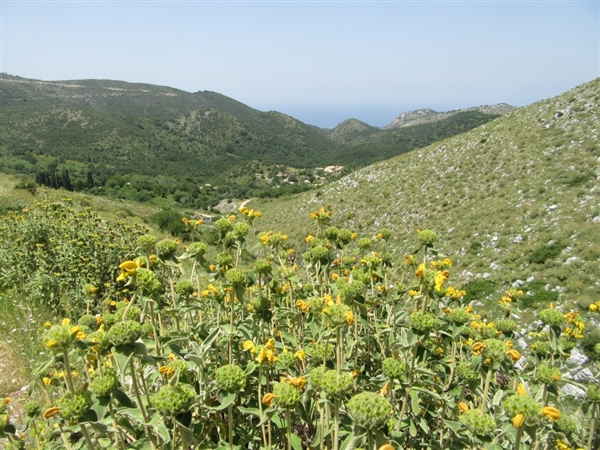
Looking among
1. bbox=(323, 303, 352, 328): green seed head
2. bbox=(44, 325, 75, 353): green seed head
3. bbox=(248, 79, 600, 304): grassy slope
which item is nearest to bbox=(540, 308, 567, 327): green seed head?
bbox=(323, 303, 352, 328): green seed head

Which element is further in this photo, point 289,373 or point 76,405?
point 289,373

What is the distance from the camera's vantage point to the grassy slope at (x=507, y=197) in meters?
12.1

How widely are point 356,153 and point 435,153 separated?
366 feet

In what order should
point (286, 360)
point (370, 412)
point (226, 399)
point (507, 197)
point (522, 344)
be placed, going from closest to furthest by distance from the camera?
point (370, 412) → point (226, 399) → point (286, 360) → point (522, 344) → point (507, 197)

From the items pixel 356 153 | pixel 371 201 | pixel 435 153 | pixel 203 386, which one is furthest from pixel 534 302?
pixel 356 153

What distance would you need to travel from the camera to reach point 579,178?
15852 millimetres

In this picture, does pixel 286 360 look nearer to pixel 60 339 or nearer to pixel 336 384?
pixel 336 384

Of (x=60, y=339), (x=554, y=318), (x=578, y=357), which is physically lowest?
(x=578, y=357)

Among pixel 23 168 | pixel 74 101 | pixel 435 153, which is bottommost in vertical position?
pixel 23 168

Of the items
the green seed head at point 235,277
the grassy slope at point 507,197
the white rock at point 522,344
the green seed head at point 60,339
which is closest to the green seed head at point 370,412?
the green seed head at point 235,277

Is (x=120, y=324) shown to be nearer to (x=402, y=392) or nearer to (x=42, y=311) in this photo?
(x=402, y=392)

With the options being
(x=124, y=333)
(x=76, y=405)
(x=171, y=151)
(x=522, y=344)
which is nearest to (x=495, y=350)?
(x=124, y=333)

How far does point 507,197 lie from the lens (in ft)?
61.2

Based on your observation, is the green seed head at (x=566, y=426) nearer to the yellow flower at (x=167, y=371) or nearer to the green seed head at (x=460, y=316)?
the green seed head at (x=460, y=316)
